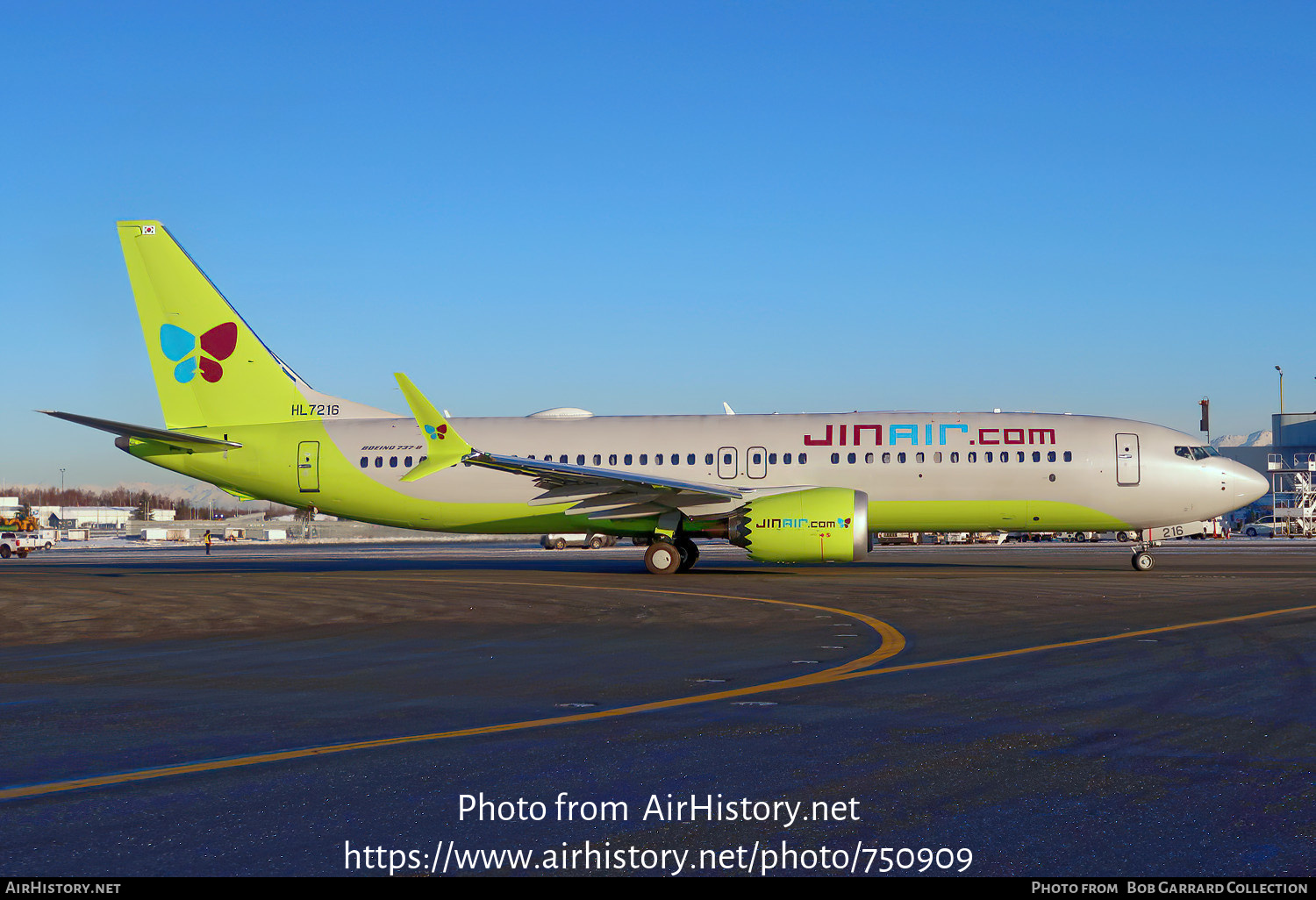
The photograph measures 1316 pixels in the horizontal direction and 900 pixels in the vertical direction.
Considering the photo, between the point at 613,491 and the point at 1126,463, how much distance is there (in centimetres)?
1427

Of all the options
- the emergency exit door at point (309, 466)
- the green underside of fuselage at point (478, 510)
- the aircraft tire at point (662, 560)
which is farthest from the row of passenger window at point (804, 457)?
the emergency exit door at point (309, 466)

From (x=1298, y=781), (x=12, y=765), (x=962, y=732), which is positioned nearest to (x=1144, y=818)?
(x=1298, y=781)

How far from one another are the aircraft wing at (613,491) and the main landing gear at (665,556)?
2.89ft

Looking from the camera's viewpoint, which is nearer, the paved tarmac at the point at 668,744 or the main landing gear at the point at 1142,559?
the paved tarmac at the point at 668,744

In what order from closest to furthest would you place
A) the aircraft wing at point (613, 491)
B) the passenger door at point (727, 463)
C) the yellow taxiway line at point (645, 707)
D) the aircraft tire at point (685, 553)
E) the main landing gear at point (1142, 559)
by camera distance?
1. the yellow taxiway line at point (645, 707)
2. the aircraft wing at point (613, 491)
3. the main landing gear at point (1142, 559)
4. the aircraft tire at point (685, 553)
5. the passenger door at point (727, 463)

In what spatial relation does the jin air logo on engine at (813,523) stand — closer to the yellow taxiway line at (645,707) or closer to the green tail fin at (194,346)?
the yellow taxiway line at (645,707)

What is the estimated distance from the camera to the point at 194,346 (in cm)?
3266

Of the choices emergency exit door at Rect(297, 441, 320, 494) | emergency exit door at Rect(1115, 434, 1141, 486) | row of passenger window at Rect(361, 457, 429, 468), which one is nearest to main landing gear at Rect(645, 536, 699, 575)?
row of passenger window at Rect(361, 457, 429, 468)

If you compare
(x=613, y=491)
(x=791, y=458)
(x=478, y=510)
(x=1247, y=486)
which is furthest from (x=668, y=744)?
(x=1247, y=486)

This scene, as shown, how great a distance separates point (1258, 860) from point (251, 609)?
715 inches

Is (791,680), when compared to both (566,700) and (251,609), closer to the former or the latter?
(566,700)

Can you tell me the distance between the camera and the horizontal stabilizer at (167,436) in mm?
28203

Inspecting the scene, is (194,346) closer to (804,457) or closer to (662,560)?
(662,560)

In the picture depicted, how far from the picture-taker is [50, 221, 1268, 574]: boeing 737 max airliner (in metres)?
28.3
